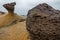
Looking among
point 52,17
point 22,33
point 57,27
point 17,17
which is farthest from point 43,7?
point 17,17

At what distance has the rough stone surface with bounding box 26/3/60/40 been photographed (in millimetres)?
7227

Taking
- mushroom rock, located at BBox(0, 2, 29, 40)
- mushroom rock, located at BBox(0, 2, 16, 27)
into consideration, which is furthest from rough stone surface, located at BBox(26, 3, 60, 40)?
mushroom rock, located at BBox(0, 2, 16, 27)

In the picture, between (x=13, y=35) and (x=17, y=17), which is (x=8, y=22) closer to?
(x=17, y=17)

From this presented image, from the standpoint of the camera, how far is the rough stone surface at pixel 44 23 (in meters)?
7.23

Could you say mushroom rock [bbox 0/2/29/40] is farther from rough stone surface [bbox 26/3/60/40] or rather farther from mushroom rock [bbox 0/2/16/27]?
rough stone surface [bbox 26/3/60/40]

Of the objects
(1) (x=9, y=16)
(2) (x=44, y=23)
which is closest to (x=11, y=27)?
(1) (x=9, y=16)

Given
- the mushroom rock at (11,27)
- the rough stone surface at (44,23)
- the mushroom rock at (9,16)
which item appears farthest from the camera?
the mushroom rock at (9,16)

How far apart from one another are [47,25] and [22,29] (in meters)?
3.81

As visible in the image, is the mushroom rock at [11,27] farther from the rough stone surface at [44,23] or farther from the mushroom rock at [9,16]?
the rough stone surface at [44,23]

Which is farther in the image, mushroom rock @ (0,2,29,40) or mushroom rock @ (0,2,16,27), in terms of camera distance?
mushroom rock @ (0,2,16,27)

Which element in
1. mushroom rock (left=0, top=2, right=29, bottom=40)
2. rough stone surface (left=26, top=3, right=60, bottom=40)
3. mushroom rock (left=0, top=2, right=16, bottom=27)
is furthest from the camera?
mushroom rock (left=0, top=2, right=16, bottom=27)

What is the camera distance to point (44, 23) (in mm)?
7500

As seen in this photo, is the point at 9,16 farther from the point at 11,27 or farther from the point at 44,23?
the point at 44,23

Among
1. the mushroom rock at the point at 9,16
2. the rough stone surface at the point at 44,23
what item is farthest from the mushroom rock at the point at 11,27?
the rough stone surface at the point at 44,23
